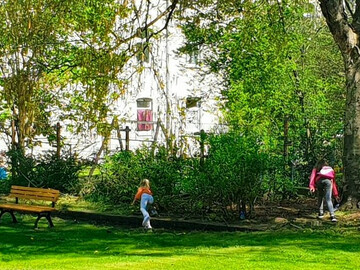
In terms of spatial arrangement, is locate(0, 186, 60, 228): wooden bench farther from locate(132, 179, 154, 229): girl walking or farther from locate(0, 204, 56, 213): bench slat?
locate(132, 179, 154, 229): girl walking

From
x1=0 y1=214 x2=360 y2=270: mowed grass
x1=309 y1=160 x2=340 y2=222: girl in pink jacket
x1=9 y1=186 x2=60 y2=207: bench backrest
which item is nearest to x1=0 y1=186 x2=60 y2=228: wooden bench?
x1=9 y1=186 x2=60 y2=207: bench backrest

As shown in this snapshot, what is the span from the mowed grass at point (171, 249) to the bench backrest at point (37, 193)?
0.78 meters

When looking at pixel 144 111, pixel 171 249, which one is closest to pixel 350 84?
Answer: pixel 171 249

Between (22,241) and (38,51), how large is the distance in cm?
606

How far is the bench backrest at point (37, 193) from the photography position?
15469 mm

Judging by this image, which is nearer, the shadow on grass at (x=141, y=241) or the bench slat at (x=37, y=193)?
the shadow on grass at (x=141, y=241)

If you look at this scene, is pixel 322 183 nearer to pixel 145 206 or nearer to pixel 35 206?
pixel 145 206

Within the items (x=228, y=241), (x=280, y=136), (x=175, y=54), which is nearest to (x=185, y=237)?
(x=228, y=241)

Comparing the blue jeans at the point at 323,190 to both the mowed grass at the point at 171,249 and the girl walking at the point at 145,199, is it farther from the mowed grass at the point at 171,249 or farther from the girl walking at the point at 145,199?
the girl walking at the point at 145,199

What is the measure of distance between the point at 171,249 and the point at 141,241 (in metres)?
1.37

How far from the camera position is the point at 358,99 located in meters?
15.1

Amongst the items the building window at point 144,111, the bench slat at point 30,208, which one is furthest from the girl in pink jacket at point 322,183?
the building window at point 144,111

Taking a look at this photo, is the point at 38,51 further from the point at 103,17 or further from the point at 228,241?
the point at 228,241

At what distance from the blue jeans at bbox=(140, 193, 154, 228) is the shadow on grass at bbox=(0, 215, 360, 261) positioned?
9.2 inches
